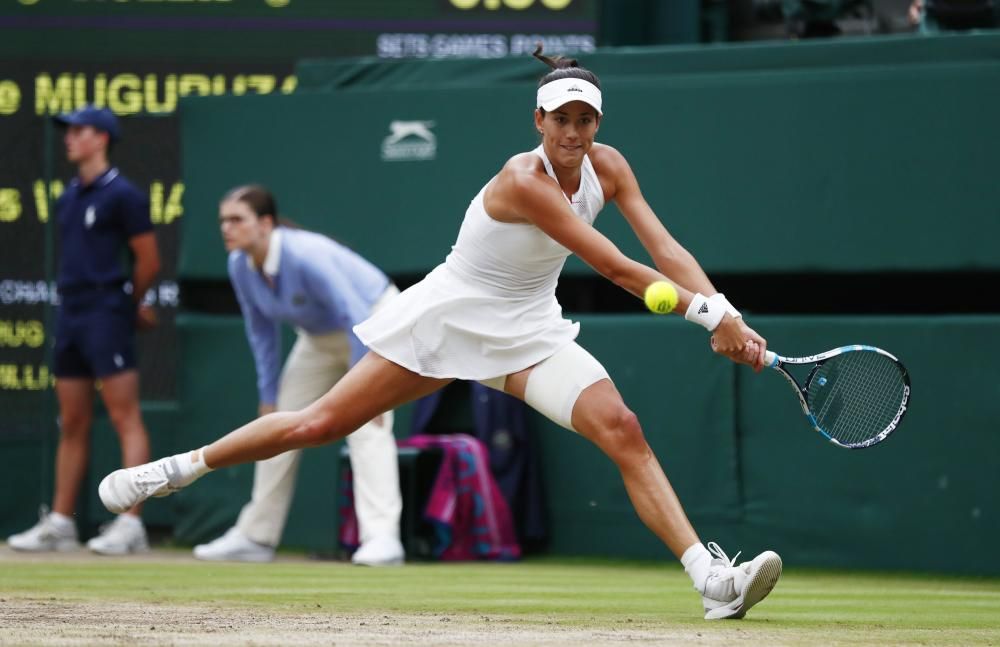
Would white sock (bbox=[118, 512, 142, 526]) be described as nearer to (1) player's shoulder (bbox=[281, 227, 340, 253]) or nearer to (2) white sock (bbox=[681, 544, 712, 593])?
(1) player's shoulder (bbox=[281, 227, 340, 253])

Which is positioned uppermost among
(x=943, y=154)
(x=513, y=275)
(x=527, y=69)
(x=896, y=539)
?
(x=527, y=69)

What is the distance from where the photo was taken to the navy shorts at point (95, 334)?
27.7 feet

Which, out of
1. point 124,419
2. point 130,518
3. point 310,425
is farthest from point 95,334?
point 310,425

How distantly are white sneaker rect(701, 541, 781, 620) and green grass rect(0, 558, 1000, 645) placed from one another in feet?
0.20

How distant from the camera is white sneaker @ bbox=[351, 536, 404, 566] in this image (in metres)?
7.78

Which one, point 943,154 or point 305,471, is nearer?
point 943,154

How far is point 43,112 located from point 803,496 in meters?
4.52

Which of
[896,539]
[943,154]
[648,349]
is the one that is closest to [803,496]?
[896,539]

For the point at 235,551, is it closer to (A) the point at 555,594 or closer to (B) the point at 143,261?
(B) the point at 143,261

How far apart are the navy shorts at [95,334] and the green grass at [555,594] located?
3.56ft

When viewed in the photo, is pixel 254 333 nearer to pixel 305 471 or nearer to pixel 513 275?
pixel 305 471

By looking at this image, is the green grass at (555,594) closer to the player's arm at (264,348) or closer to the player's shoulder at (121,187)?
the player's arm at (264,348)

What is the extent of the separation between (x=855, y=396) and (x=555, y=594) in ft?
4.86

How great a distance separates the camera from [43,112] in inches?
362
